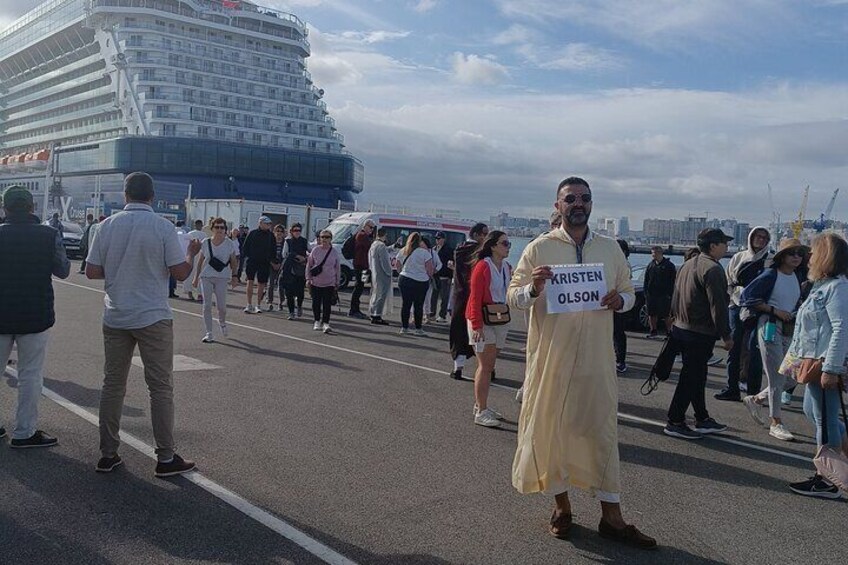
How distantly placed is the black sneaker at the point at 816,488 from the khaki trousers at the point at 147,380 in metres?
4.39

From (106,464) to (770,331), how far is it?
598 cm

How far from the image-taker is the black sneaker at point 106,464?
15.9ft

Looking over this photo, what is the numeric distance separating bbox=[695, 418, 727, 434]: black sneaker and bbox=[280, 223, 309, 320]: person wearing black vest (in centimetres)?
889

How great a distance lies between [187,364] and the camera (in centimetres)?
894

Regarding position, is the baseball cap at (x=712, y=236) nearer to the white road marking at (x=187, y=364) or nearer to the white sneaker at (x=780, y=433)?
the white sneaker at (x=780, y=433)

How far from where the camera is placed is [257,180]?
238ft

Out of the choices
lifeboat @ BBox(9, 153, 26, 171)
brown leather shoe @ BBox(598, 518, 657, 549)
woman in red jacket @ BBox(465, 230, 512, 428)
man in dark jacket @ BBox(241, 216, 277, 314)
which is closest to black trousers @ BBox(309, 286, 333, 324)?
man in dark jacket @ BBox(241, 216, 277, 314)

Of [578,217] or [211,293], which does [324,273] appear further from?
[578,217]

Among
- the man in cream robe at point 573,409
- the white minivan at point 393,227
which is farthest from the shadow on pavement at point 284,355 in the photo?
the white minivan at point 393,227

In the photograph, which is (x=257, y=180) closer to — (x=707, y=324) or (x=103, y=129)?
(x=103, y=129)

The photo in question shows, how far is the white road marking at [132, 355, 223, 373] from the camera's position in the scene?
8.66m

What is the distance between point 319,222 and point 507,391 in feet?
78.5

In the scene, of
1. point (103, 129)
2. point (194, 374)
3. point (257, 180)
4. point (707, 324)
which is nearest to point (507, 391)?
point (707, 324)

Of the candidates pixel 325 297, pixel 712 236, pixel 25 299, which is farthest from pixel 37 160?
pixel 712 236
